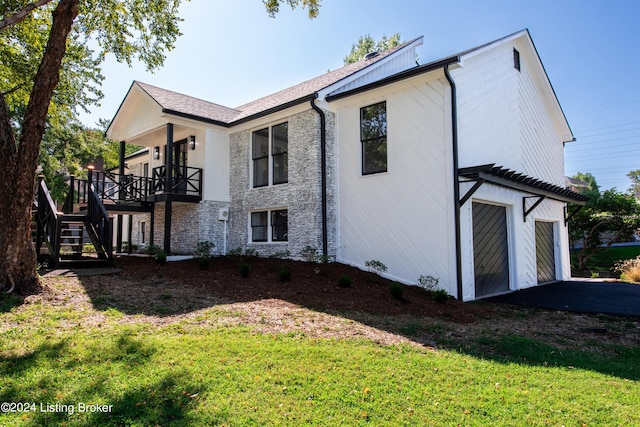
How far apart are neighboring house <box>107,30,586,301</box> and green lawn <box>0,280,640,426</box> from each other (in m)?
4.30

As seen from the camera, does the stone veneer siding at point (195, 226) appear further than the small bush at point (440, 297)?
Yes

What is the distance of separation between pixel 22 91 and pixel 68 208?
369cm

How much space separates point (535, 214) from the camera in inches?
491

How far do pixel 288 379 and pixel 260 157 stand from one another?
32.8ft

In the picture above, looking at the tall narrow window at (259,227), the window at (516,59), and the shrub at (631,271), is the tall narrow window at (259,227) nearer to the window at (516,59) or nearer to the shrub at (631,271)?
the window at (516,59)

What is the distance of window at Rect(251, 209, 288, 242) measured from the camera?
39.8ft

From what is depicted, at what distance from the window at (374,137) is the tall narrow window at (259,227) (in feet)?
12.9

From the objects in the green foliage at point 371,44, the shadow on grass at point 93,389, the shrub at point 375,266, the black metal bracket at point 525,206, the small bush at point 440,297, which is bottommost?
the shadow on grass at point 93,389

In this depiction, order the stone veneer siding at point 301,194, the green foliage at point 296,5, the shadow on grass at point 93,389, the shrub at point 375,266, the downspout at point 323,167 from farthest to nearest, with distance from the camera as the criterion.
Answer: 1. the stone veneer siding at point 301,194
2. the downspout at point 323,167
3. the green foliage at point 296,5
4. the shrub at point 375,266
5. the shadow on grass at point 93,389

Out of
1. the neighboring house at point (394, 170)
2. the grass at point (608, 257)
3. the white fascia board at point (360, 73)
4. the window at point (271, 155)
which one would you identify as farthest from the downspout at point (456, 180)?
the grass at point (608, 257)

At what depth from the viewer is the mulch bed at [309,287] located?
7160 millimetres

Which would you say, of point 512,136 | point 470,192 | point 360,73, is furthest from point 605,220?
point 360,73

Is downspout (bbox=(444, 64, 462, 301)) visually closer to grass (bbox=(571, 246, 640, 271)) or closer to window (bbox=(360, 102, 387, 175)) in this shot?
window (bbox=(360, 102, 387, 175))

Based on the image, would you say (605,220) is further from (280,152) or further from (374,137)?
(280,152)
